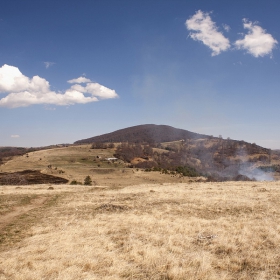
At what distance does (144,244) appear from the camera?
10.7 metres

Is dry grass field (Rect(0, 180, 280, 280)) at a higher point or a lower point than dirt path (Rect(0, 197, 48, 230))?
higher

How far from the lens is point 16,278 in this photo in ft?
24.5

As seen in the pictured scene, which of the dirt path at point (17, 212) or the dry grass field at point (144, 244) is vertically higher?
the dry grass field at point (144, 244)

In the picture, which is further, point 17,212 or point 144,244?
point 17,212

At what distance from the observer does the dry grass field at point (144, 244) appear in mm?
7938

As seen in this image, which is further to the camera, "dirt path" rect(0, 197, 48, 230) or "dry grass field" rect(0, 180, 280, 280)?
"dirt path" rect(0, 197, 48, 230)

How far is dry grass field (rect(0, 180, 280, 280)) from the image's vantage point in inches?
313

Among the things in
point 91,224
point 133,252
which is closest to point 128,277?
point 133,252

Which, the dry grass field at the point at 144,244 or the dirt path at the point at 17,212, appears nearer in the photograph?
the dry grass field at the point at 144,244

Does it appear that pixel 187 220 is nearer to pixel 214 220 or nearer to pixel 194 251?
pixel 214 220

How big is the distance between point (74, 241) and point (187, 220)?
7.07 metres

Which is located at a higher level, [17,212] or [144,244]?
[144,244]

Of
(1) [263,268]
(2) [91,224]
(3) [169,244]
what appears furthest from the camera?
(2) [91,224]

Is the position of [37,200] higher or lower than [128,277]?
lower
